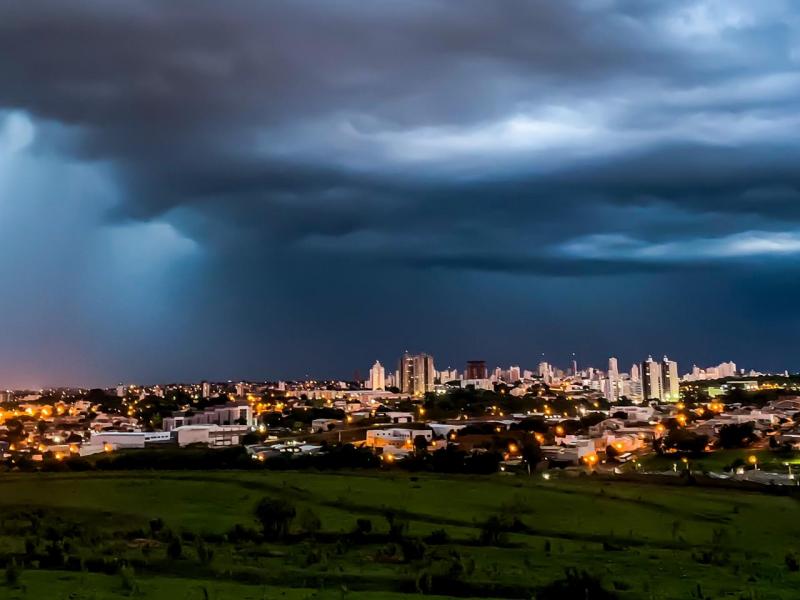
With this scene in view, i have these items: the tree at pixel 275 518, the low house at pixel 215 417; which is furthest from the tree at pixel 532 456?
the low house at pixel 215 417

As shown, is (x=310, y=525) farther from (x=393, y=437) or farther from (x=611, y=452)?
(x=393, y=437)

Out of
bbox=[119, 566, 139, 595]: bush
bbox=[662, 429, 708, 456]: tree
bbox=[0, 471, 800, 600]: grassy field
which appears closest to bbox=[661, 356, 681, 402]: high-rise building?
bbox=[662, 429, 708, 456]: tree

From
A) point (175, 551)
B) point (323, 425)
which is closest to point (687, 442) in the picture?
point (323, 425)

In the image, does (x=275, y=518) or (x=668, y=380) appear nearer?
(x=275, y=518)

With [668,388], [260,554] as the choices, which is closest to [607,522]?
[260,554]

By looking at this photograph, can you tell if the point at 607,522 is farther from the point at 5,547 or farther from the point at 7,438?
the point at 7,438

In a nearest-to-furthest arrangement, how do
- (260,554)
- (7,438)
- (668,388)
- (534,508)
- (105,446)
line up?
(260,554), (534,508), (105,446), (7,438), (668,388)

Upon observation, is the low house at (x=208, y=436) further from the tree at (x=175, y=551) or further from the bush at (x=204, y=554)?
the bush at (x=204, y=554)
